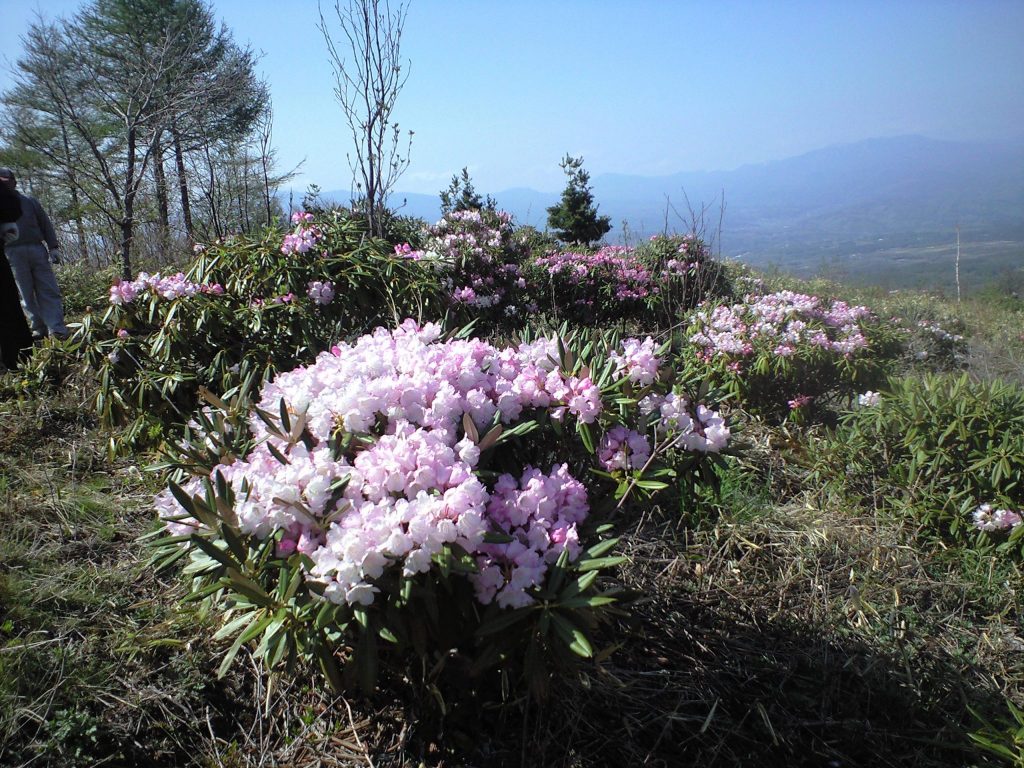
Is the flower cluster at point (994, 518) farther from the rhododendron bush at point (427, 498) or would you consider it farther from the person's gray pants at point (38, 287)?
the person's gray pants at point (38, 287)

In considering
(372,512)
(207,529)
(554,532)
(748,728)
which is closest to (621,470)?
(554,532)

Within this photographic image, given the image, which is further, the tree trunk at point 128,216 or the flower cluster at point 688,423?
the tree trunk at point 128,216

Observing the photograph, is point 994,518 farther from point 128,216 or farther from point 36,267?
point 128,216

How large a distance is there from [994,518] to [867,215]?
97774 mm

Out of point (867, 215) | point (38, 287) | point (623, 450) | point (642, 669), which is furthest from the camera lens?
point (867, 215)

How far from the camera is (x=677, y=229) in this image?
7.64 m

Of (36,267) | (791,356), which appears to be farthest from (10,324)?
(791,356)

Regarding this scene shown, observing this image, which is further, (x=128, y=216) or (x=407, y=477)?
(x=128, y=216)

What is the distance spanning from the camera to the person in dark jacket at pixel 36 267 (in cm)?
507

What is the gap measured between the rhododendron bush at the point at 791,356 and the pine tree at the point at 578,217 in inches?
435

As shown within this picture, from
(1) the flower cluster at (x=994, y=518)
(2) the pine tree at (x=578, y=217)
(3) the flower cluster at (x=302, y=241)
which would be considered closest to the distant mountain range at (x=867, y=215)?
(2) the pine tree at (x=578, y=217)

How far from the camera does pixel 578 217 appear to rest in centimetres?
1502

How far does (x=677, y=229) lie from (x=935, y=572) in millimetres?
5926

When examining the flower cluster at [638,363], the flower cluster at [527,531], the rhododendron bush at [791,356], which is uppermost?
the flower cluster at [638,363]
